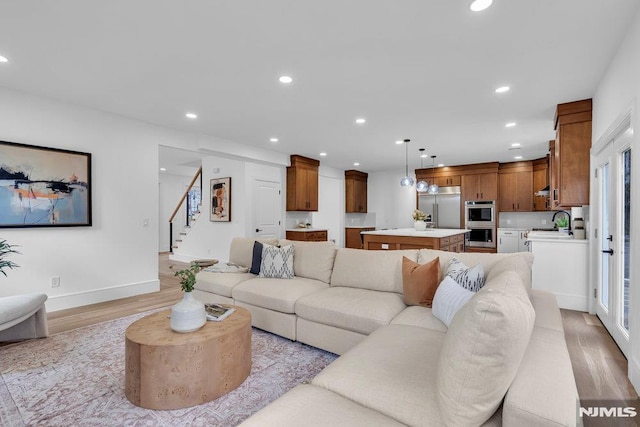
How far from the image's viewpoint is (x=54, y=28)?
2246mm

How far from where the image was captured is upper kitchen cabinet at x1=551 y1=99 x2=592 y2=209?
3.56m

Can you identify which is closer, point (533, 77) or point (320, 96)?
point (533, 77)

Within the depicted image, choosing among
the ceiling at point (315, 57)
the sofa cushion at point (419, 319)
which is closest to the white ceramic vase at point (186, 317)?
the sofa cushion at point (419, 319)

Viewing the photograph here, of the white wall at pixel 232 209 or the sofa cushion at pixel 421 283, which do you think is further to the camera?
the white wall at pixel 232 209

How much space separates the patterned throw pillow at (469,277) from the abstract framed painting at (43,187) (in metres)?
4.27

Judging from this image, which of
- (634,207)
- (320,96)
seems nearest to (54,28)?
(320,96)

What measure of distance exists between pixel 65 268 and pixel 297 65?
365 cm

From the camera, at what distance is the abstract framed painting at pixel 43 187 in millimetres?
3328

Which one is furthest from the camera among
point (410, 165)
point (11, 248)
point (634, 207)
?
point (410, 165)

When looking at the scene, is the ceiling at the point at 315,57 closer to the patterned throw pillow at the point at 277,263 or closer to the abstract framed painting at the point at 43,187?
the abstract framed painting at the point at 43,187

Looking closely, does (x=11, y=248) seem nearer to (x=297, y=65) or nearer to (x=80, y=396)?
(x=80, y=396)

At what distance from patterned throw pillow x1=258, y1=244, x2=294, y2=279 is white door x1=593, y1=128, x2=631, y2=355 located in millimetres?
2996

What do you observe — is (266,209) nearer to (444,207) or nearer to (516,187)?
(444,207)

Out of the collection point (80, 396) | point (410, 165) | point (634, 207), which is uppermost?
point (410, 165)
